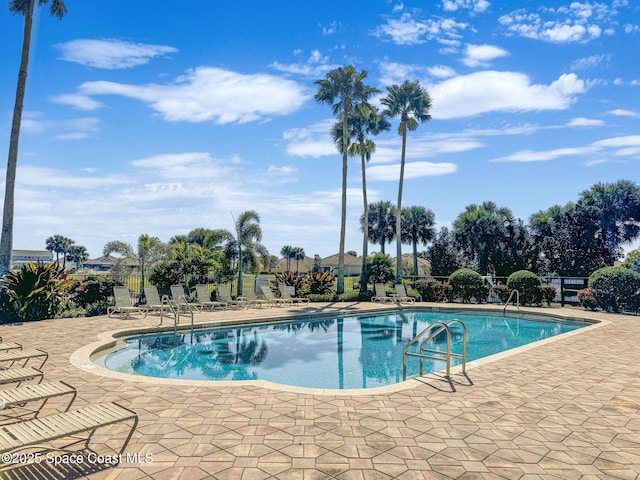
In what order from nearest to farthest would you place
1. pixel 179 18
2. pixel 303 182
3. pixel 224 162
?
1. pixel 179 18
2. pixel 224 162
3. pixel 303 182

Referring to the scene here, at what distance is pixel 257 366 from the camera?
30.4 feet

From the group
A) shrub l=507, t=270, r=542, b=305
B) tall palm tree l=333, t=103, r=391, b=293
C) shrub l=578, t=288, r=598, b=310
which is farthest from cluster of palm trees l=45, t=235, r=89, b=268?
shrub l=578, t=288, r=598, b=310

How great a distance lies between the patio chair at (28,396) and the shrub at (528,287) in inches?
720

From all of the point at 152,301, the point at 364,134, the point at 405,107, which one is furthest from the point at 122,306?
the point at 405,107

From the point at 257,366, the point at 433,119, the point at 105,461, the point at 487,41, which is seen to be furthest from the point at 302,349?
the point at 433,119

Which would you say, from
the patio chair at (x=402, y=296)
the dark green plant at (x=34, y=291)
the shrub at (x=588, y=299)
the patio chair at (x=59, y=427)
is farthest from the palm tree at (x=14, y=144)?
the shrub at (x=588, y=299)

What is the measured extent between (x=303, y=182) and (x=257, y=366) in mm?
16447

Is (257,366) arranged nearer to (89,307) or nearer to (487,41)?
(89,307)

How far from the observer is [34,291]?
12758mm

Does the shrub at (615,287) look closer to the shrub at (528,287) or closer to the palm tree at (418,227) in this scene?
the shrub at (528,287)

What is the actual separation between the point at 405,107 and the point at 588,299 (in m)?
15.3

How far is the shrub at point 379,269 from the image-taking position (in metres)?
27.4

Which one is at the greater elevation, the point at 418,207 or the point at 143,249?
the point at 418,207

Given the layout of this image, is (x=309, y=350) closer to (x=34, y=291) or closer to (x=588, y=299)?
(x=34, y=291)
